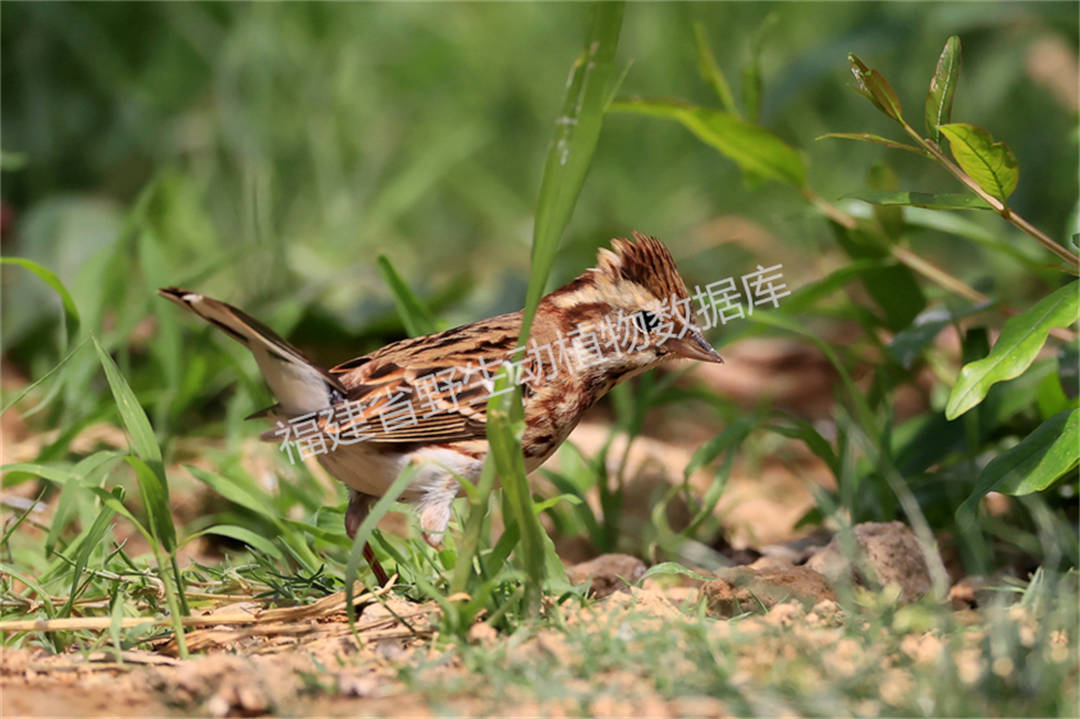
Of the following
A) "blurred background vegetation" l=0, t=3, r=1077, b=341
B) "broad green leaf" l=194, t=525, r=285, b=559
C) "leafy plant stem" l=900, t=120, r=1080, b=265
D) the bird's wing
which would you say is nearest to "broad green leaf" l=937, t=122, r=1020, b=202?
"leafy plant stem" l=900, t=120, r=1080, b=265

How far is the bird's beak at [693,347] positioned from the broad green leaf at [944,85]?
976 millimetres

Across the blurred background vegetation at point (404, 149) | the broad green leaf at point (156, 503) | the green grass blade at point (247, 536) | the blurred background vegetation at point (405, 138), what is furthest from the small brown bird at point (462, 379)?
the blurred background vegetation at point (405, 138)

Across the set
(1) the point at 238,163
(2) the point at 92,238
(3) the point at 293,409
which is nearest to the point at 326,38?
(1) the point at 238,163

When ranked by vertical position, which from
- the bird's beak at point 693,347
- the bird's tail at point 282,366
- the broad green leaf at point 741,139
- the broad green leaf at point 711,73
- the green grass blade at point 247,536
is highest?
the broad green leaf at point 711,73

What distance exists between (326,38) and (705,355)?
17.1ft

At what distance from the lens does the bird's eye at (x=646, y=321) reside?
11.8 ft

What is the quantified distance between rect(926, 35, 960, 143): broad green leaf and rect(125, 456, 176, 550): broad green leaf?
2.18m

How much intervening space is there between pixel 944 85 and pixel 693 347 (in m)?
1.11

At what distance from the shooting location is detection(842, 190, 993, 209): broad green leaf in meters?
2.99

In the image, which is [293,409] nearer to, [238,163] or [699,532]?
[699,532]

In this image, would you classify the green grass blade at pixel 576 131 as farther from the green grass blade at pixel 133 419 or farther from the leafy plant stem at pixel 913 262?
the leafy plant stem at pixel 913 262

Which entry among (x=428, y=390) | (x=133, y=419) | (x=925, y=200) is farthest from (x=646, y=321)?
(x=133, y=419)

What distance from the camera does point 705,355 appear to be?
361cm

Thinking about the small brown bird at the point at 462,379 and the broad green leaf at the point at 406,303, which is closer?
the small brown bird at the point at 462,379
